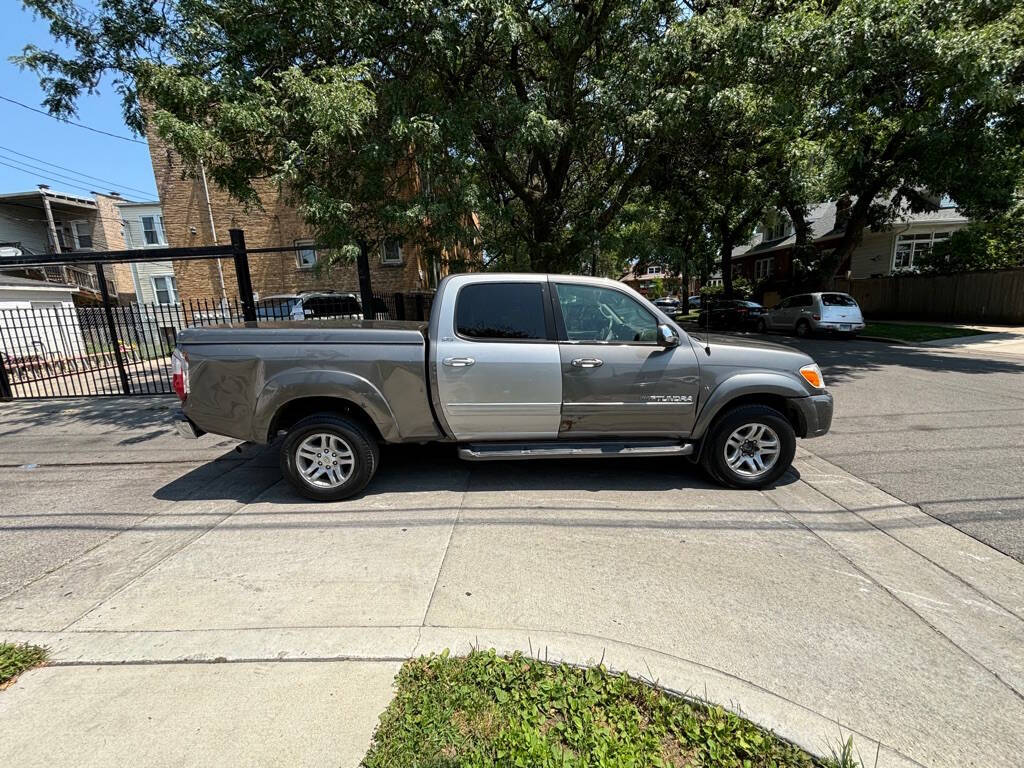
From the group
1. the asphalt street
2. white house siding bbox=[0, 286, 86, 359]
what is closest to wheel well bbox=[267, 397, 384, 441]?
the asphalt street

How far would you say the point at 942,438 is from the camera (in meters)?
5.72

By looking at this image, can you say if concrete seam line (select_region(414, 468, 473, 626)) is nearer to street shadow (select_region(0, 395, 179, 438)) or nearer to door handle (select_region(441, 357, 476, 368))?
door handle (select_region(441, 357, 476, 368))

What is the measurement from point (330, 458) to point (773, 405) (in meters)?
4.15

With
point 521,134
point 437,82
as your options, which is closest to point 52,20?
point 437,82

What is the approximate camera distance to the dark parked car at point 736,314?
20.7m

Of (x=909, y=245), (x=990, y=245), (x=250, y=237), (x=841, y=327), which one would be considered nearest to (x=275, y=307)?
(x=250, y=237)

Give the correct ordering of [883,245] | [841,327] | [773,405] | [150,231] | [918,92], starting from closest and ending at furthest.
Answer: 1. [773,405]
2. [918,92]
3. [841,327]
4. [150,231]
5. [883,245]

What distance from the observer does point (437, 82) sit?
7.84 meters

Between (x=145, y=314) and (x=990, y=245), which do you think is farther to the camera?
(x=990, y=245)

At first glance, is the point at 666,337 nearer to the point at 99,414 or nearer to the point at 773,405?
the point at 773,405

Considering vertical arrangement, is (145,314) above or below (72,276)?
below

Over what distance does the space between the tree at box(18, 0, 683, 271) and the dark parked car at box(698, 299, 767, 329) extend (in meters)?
14.9

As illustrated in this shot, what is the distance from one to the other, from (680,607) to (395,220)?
20.1 feet

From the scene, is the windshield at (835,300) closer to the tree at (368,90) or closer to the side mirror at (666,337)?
the tree at (368,90)
